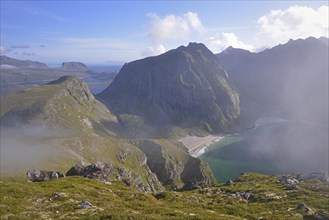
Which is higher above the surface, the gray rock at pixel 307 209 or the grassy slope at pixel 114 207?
the grassy slope at pixel 114 207

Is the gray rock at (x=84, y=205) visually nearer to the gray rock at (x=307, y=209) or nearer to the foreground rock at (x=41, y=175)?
the gray rock at (x=307, y=209)

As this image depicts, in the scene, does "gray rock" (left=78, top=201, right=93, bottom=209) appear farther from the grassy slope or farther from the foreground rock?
the foreground rock

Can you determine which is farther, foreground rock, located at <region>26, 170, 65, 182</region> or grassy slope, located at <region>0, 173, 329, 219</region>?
foreground rock, located at <region>26, 170, 65, 182</region>

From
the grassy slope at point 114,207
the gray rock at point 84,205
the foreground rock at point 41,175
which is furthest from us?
the foreground rock at point 41,175

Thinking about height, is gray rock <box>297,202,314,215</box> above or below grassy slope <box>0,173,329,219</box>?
below

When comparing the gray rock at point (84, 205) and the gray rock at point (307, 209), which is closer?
the gray rock at point (84, 205)

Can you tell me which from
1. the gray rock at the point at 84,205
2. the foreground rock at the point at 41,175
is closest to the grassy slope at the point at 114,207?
the gray rock at the point at 84,205

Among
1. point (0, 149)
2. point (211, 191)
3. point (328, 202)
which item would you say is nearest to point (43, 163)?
point (0, 149)

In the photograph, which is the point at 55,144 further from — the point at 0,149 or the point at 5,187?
the point at 5,187

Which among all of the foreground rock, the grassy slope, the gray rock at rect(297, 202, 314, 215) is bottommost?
the foreground rock

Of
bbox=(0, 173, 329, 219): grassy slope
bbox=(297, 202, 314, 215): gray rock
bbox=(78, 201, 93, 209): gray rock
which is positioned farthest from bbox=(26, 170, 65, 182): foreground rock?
bbox=(297, 202, 314, 215): gray rock

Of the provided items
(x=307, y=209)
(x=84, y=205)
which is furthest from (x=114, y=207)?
(x=307, y=209)
